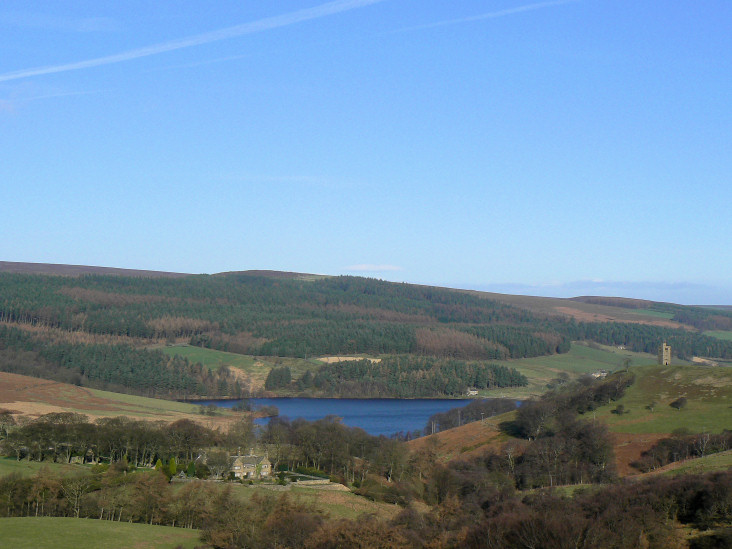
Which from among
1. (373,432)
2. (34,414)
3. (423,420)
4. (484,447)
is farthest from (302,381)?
(484,447)

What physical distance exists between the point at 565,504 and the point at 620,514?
4717 millimetres

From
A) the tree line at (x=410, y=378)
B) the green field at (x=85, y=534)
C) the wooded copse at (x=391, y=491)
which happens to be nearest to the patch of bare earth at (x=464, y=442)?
the wooded copse at (x=391, y=491)

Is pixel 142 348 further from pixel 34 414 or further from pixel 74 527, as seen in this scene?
pixel 74 527

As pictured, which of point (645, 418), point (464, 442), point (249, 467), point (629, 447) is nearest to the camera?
point (249, 467)

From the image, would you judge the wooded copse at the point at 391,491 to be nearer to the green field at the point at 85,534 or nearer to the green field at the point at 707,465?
the green field at the point at 85,534

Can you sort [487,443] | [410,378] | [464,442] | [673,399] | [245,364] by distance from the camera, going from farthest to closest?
[245,364], [410,378], [464,442], [673,399], [487,443]

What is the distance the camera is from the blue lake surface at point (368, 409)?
409 feet

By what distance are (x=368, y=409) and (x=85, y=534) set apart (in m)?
115

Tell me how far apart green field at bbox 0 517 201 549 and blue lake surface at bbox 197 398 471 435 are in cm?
7200

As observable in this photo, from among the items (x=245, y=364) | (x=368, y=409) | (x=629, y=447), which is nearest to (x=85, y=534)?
(x=629, y=447)

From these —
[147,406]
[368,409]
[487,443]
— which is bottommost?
[368,409]

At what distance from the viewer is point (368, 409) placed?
15212 cm

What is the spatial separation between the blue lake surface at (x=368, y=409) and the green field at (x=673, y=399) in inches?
1518

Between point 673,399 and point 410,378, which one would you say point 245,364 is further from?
point 673,399
